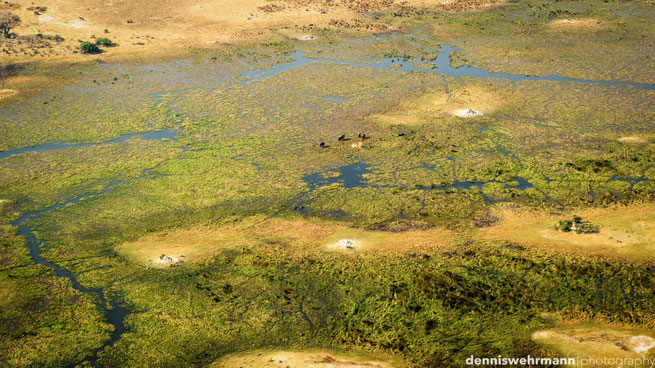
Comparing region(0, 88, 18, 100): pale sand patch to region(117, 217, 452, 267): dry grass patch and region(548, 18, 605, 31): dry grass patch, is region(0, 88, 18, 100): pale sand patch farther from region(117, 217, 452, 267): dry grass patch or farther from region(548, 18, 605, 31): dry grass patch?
region(548, 18, 605, 31): dry grass patch

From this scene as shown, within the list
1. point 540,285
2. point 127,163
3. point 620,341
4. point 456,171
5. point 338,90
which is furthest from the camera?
point 338,90

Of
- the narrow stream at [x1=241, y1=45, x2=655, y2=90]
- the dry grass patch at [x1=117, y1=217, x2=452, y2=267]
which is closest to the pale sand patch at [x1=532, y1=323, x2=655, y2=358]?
the dry grass patch at [x1=117, y1=217, x2=452, y2=267]

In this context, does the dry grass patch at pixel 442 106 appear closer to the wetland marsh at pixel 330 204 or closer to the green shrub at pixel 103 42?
the wetland marsh at pixel 330 204

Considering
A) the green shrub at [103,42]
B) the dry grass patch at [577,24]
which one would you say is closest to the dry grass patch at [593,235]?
the dry grass patch at [577,24]

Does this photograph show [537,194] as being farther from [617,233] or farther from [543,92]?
[543,92]

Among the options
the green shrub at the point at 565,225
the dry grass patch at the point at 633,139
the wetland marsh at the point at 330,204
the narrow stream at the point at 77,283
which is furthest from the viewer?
the dry grass patch at the point at 633,139

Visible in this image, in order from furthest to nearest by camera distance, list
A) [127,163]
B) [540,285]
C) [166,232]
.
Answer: [127,163] → [166,232] → [540,285]

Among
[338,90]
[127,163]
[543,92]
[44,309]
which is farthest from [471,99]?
[44,309]

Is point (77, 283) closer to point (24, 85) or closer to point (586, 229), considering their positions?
point (586, 229)
